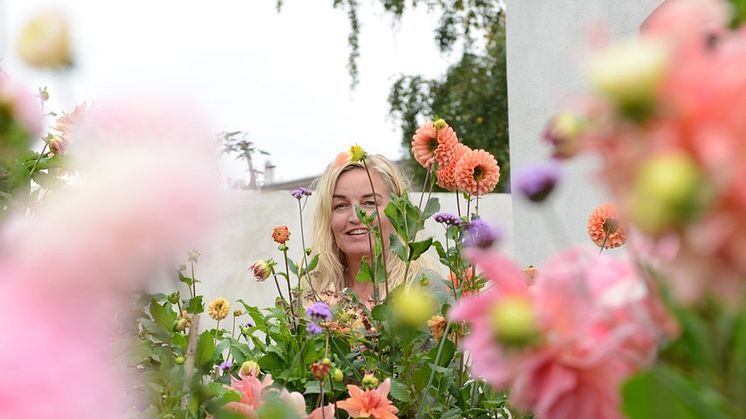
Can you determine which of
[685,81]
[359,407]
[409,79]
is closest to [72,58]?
[685,81]

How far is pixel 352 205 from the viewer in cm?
250

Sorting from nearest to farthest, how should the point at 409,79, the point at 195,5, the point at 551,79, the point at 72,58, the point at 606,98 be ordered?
the point at 606,98, the point at 72,58, the point at 195,5, the point at 551,79, the point at 409,79

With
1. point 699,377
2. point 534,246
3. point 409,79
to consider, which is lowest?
point 534,246

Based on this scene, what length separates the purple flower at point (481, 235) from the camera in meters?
0.84

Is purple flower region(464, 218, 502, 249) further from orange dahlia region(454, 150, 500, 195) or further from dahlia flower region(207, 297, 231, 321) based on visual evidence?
dahlia flower region(207, 297, 231, 321)

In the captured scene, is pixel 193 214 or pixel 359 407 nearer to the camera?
pixel 193 214

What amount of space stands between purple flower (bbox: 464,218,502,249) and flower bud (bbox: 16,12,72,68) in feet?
1.82

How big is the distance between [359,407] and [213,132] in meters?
0.52

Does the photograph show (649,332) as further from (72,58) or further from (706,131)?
(72,58)

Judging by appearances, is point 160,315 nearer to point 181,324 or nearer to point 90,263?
point 181,324

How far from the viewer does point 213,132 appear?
21cm

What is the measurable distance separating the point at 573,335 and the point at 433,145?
1001mm

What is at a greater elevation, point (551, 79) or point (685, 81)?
point (551, 79)

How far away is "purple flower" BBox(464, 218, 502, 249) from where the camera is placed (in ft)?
2.77
